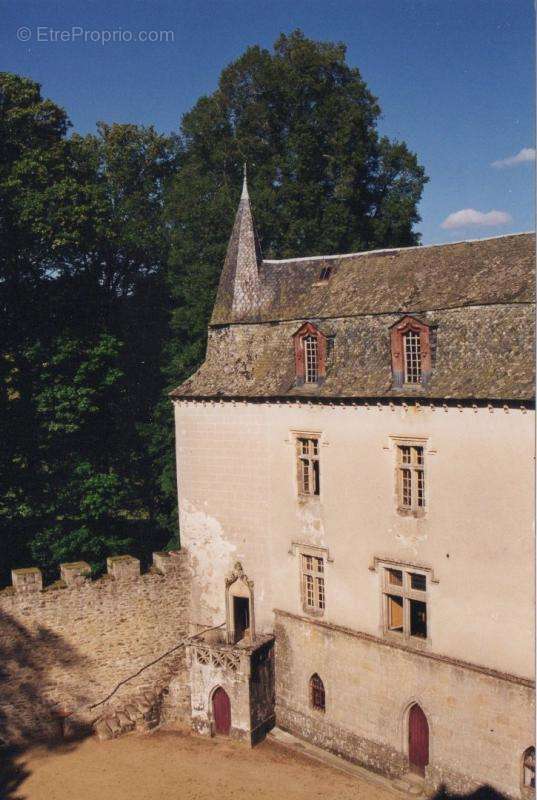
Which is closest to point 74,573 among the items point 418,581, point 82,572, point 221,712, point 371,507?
point 82,572

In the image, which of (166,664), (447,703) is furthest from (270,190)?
(447,703)

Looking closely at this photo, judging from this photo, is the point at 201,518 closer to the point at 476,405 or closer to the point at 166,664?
the point at 166,664

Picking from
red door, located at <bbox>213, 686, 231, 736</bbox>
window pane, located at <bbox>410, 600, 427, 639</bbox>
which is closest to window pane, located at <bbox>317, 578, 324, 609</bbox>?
window pane, located at <bbox>410, 600, 427, 639</bbox>

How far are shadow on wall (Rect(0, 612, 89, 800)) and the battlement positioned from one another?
0.98m

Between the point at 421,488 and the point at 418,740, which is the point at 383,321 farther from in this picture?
the point at 418,740

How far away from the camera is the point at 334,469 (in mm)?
20766

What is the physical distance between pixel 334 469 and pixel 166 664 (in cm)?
867

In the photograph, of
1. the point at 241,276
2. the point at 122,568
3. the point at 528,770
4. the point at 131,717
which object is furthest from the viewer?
the point at 241,276

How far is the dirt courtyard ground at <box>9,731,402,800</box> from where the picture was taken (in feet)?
63.0

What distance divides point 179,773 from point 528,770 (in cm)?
886

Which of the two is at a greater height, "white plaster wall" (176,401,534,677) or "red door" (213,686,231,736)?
"white plaster wall" (176,401,534,677)

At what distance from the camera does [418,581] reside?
1936 cm

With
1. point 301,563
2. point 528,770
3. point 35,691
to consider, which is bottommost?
point 528,770

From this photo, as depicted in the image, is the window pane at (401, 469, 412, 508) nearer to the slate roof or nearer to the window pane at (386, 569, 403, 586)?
the window pane at (386, 569, 403, 586)
